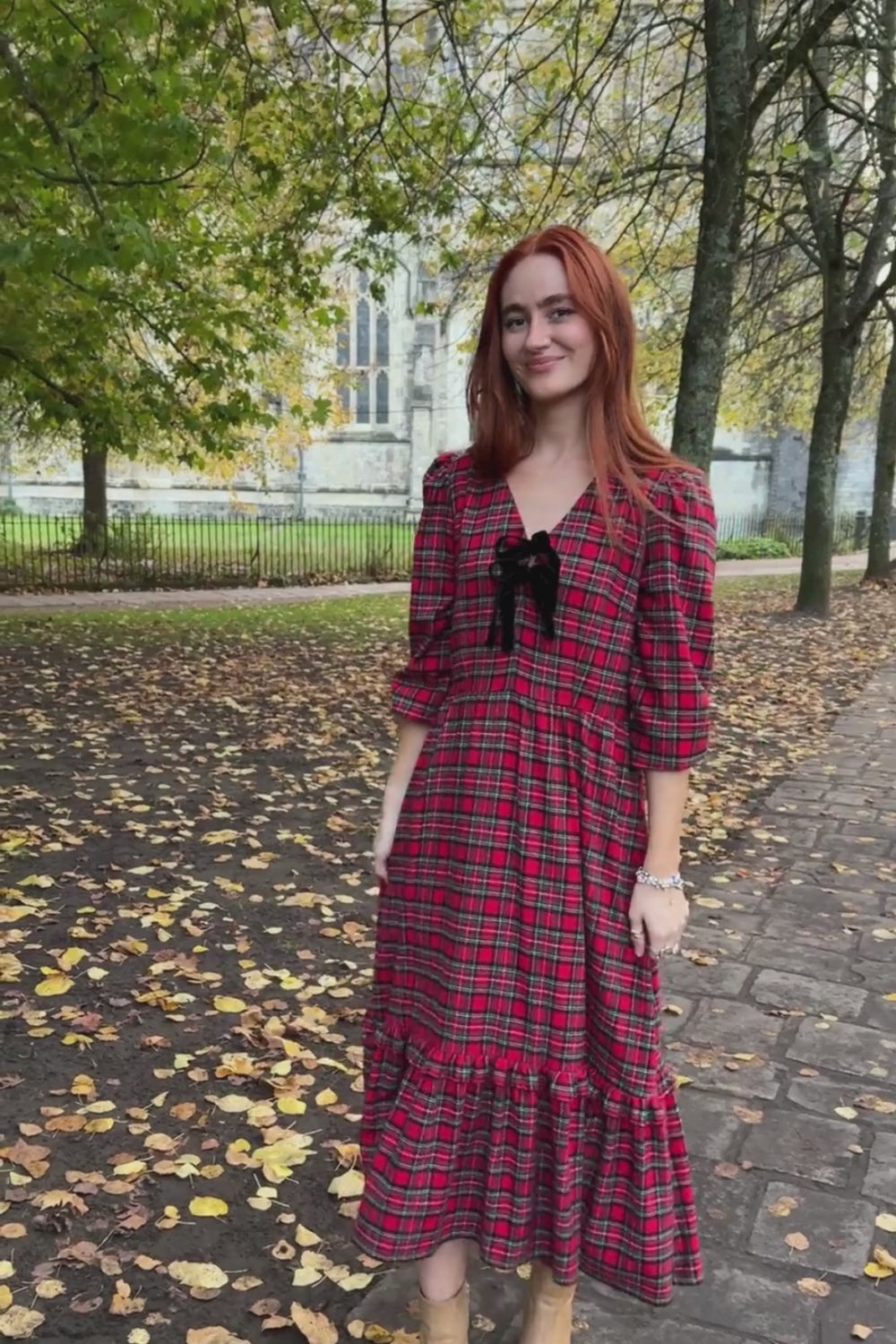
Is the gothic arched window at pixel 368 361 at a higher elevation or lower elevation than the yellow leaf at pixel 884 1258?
higher

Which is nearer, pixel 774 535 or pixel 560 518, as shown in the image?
pixel 560 518

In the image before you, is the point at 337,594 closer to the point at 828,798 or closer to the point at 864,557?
the point at 828,798

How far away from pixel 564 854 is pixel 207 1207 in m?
1.53

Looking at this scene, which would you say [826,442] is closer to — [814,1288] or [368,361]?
[814,1288]

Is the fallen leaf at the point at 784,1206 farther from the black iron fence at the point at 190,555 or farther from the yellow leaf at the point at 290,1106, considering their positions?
the black iron fence at the point at 190,555

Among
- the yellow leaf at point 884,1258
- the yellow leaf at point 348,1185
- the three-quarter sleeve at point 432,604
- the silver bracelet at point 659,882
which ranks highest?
the three-quarter sleeve at point 432,604

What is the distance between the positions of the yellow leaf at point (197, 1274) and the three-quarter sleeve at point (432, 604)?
1383 millimetres

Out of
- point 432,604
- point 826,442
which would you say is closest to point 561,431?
point 432,604

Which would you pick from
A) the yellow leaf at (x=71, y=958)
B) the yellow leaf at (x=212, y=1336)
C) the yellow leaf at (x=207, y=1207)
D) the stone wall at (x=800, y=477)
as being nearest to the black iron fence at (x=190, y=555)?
the yellow leaf at (x=71, y=958)

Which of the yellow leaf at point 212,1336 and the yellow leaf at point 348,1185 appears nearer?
the yellow leaf at point 212,1336

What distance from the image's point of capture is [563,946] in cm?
176

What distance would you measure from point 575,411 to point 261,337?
8465 millimetres

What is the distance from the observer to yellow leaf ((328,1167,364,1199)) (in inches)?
107

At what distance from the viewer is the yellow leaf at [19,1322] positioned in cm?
221
